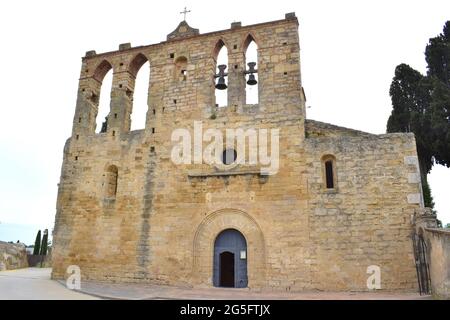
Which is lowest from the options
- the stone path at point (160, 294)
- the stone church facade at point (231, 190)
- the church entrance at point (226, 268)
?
the stone path at point (160, 294)

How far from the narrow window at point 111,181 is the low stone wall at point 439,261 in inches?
400

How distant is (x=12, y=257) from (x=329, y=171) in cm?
1762

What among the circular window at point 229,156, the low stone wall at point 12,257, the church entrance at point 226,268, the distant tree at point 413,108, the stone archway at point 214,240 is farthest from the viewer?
the low stone wall at point 12,257

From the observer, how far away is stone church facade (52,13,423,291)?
995 cm

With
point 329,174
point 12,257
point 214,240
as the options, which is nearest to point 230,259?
point 214,240

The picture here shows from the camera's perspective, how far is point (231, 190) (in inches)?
442

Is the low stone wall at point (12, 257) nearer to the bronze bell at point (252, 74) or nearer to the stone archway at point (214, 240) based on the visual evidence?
the stone archway at point (214, 240)

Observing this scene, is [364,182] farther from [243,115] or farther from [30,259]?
[30,259]

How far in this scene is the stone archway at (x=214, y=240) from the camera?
10414 millimetres

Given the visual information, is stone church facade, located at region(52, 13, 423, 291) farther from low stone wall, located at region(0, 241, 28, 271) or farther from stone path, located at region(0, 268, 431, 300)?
low stone wall, located at region(0, 241, 28, 271)

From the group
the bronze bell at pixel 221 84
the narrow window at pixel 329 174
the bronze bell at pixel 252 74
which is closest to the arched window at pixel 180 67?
the bronze bell at pixel 221 84

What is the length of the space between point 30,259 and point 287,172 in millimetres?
18920

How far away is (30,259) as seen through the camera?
21.9m

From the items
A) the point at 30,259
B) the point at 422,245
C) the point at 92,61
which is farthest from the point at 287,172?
the point at 30,259
